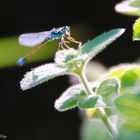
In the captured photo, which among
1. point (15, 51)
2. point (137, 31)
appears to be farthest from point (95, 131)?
point (15, 51)

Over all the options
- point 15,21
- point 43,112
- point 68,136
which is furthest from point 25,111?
point 15,21

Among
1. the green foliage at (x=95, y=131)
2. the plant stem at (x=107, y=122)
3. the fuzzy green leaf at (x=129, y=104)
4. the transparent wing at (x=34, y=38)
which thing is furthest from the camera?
the transparent wing at (x=34, y=38)

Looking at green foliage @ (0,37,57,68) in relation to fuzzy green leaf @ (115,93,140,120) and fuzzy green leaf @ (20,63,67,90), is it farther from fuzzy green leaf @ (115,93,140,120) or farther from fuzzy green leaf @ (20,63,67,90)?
fuzzy green leaf @ (115,93,140,120)

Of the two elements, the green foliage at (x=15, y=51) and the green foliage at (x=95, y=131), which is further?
the green foliage at (x=15, y=51)

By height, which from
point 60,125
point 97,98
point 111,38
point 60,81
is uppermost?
point 60,81

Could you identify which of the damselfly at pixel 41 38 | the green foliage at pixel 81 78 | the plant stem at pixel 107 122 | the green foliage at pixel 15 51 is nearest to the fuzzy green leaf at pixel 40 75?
the green foliage at pixel 81 78

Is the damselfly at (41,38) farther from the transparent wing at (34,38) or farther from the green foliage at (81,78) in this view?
the green foliage at (81,78)

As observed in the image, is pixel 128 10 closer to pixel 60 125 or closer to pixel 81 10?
pixel 60 125

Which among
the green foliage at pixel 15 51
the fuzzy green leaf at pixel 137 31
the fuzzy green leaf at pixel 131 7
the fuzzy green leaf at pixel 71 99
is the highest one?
the green foliage at pixel 15 51
